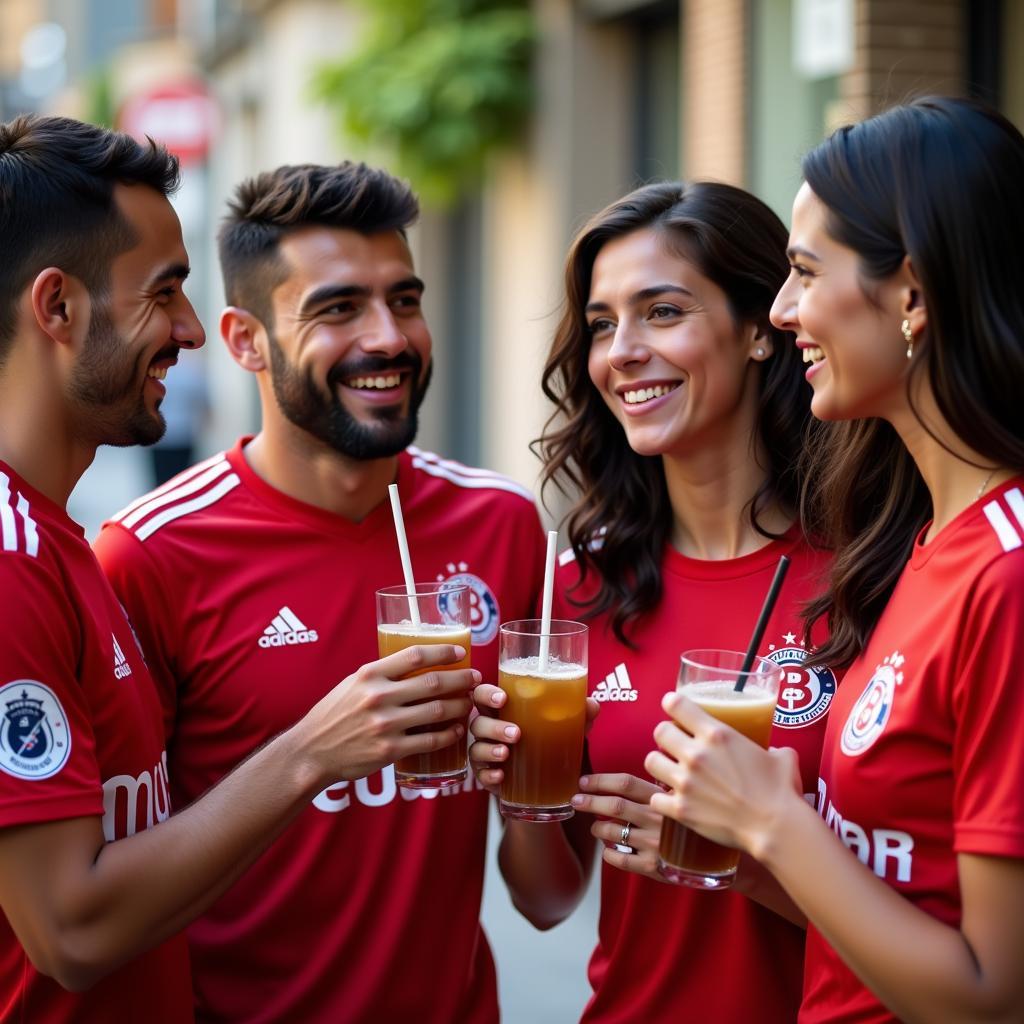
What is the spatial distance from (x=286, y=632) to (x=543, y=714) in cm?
77

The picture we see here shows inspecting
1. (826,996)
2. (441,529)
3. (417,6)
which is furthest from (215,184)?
(826,996)

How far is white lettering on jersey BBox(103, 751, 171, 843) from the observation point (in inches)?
95.4

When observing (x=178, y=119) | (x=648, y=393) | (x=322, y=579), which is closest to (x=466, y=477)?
(x=322, y=579)

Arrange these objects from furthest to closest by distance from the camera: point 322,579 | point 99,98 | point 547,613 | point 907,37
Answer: point 99,98 < point 907,37 < point 322,579 < point 547,613

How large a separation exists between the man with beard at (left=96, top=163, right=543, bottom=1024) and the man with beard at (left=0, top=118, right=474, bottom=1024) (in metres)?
0.35

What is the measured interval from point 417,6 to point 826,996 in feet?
31.6

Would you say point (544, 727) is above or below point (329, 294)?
below

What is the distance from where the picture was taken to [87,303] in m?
2.56

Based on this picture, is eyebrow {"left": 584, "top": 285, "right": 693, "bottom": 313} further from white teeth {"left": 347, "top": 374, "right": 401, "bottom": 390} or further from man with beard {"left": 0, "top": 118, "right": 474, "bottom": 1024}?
man with beard {"left": 0, "top": 118, "right": 474, "bottom": 1024}

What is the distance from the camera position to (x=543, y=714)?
8.76 ft

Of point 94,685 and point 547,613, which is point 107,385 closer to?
point 94,685

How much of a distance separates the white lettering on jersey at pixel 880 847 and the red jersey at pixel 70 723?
123cm

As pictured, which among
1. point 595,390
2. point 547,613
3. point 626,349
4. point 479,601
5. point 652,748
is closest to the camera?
point 547,613

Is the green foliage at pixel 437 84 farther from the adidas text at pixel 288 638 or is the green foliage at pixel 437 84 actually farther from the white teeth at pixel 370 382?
the adidas text at pixel 288 638
